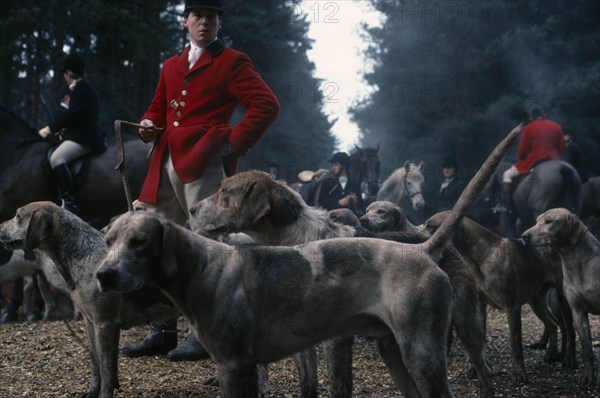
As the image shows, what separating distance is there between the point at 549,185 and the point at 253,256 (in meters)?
8.66

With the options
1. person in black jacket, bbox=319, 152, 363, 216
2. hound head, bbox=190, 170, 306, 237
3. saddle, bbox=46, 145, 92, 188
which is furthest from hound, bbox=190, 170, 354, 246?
person in black jacket, bbox=319, 152, 363, 216

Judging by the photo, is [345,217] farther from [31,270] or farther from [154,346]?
[31,270]

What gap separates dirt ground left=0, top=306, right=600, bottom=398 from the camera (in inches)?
208

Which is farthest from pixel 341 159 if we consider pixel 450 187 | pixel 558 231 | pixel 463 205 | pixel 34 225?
pixel 463 205

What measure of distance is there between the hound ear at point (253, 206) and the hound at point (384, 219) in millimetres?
2749

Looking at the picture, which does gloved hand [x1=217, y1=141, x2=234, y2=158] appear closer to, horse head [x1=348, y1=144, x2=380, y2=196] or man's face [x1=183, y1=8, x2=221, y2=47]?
man's face [x1=183, y1=8, x2=221, y2=47]

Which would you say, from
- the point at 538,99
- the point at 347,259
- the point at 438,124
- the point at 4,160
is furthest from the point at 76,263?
the point at 438,124

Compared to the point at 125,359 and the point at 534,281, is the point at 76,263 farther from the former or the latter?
the point at 534,281

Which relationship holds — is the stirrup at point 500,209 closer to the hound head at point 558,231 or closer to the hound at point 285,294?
the hound head at point 558,231

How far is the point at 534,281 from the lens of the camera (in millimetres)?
6988

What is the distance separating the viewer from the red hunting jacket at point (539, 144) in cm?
1221

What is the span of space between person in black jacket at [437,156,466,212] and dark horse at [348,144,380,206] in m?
1.78

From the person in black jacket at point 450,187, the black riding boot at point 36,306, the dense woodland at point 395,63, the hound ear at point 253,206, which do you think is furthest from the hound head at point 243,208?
the dense woodland at point 395,63

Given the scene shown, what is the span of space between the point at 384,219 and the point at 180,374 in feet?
8.49
